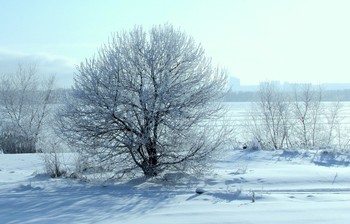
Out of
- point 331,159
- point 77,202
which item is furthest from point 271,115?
point 77,202

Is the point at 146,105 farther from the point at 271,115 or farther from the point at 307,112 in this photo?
the point at 307,112

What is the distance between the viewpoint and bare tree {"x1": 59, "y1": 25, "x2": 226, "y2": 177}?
12.1 metres

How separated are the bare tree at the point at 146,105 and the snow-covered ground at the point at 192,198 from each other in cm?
96

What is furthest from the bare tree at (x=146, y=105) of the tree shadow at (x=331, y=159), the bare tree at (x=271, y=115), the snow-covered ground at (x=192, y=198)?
the bare tree at (x=271, y=115)

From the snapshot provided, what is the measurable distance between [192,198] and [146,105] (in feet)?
11.6

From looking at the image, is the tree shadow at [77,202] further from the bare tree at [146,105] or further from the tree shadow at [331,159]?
the tree shadow at [331,159]

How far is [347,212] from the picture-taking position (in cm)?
776

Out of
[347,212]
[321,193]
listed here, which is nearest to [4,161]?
[321,193]

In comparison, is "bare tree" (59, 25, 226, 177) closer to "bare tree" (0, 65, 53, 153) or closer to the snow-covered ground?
the snow-covered ground

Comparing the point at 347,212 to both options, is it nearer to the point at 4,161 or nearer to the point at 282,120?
the point at 4,161

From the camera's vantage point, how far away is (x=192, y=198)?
9.62m

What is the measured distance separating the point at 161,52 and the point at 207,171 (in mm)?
3961

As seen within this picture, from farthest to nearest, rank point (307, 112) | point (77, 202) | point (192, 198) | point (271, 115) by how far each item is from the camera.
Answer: point (307, 112) → point (271, 115) → point (192, 198) → point (77, 202)

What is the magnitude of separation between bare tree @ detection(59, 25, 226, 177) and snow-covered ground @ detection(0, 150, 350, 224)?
37.9 inches
